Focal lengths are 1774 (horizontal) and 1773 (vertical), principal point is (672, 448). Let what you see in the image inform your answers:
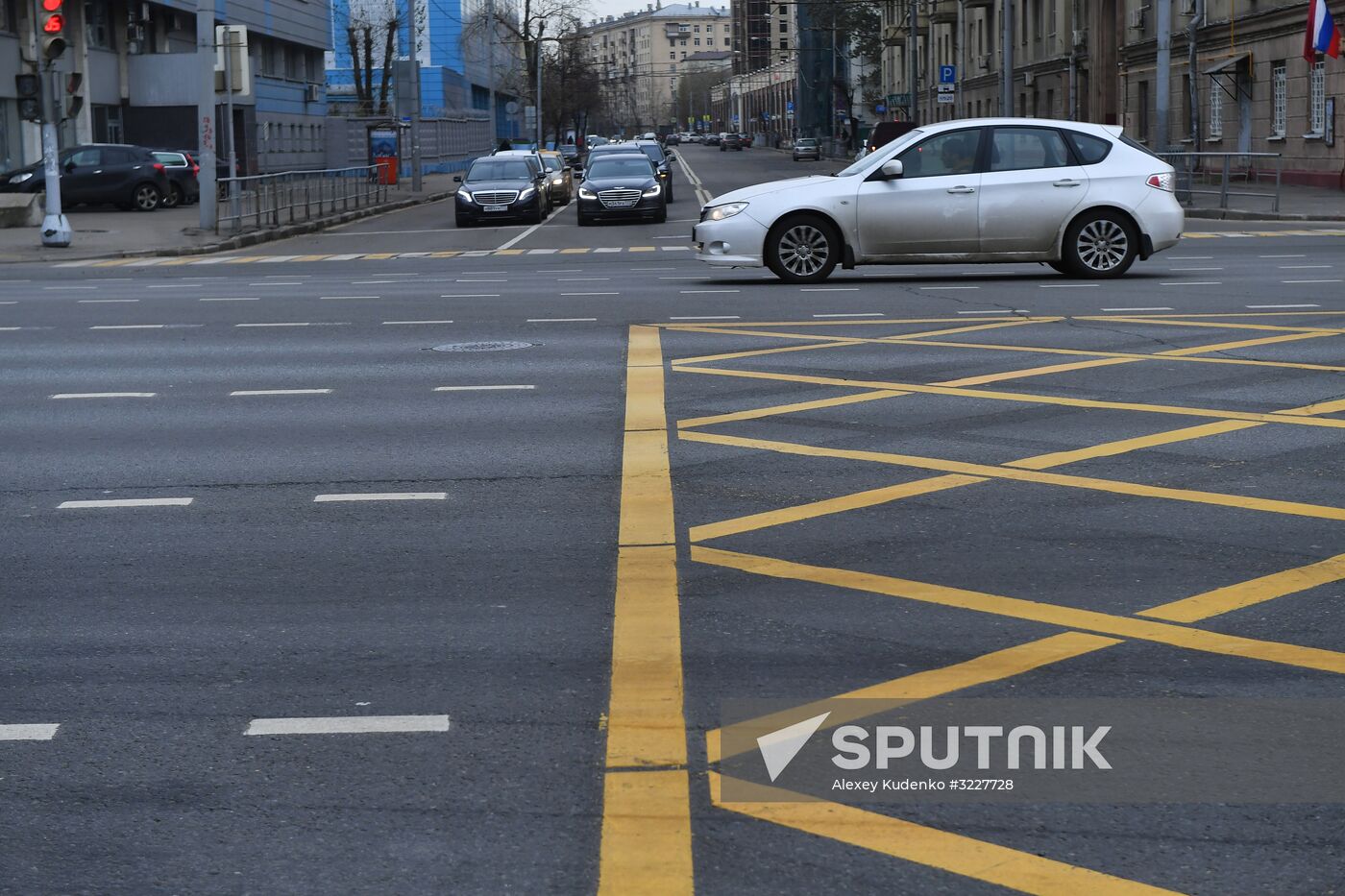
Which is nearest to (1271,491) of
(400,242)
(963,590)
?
(963,590)

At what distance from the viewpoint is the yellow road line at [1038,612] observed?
5.07 meters

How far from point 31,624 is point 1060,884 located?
3.58 m

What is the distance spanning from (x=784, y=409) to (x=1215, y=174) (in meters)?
Result: 25.3

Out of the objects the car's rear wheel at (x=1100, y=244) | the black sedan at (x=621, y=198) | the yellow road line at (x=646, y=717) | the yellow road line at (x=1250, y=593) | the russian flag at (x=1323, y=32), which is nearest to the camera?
the yellow road line at (x=646, y=717)

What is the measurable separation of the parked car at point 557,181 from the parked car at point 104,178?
30.2ft

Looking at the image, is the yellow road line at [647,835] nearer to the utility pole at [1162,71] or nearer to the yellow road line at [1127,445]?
the yellow road line at [1127,445]

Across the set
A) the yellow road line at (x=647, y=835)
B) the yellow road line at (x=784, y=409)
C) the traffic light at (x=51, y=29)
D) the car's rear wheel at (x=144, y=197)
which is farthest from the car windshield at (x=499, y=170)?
the yellow road line at (x=647, y=835)

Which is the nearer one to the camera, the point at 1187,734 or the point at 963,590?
the point at 1187,734

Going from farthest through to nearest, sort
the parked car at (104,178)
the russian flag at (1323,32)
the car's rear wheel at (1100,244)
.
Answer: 1. the parked car at (104,178)
2. the russian flag at (1323,32)
3. the car's rear wheel at (1100,244)

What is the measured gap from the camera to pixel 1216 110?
46.2 metres

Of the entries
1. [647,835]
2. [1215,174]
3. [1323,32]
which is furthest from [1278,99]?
[647,835]

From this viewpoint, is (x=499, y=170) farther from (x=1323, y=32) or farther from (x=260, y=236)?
(x=1323, y=32)

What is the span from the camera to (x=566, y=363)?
11820 millimetres

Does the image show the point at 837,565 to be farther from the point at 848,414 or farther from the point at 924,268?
the point at 924,268
